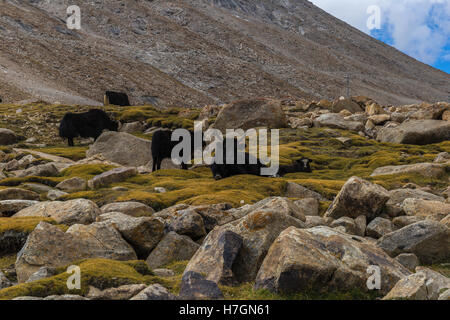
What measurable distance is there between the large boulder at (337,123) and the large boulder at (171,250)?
1453 inches

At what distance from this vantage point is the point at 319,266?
7.64m

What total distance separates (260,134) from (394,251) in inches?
1192

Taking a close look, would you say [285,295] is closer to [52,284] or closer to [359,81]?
[52,284]

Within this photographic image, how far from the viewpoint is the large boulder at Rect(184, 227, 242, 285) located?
8.66m

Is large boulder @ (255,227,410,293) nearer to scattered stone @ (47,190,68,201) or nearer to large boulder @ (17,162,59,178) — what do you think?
scattered stone @ (47,190,68,201)

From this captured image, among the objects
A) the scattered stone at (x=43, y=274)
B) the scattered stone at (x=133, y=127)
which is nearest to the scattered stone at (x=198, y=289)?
the scattered stone at (x=43, y=274)

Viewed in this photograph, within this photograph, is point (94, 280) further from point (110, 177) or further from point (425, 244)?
point (110, 177)

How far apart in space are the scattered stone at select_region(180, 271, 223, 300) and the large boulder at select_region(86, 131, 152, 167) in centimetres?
2615

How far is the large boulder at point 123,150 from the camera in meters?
33.4

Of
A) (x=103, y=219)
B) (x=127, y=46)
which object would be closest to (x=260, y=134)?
(x=103, y=219)

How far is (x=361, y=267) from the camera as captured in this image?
830 centimetres

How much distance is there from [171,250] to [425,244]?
22.0 ft

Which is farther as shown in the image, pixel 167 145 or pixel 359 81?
pixel 359 81
